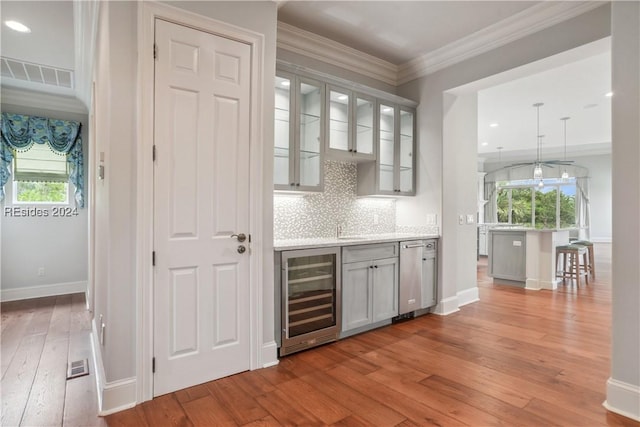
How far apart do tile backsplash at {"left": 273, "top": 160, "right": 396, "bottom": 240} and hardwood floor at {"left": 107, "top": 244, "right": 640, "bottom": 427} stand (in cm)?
118

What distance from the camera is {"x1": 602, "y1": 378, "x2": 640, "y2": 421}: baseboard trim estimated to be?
2.08m

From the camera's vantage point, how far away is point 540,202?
1129 cm

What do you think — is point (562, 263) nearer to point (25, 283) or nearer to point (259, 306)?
point (259, 306)

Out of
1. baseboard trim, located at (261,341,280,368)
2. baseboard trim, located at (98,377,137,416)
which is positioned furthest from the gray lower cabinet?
baseboard trim, located at (98,377,137,416)

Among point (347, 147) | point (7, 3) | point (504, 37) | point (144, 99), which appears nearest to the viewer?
point (144, 99)

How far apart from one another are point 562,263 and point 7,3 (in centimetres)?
854

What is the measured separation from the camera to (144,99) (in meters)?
2.24

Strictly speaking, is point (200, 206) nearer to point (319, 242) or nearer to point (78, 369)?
point (319, 242)

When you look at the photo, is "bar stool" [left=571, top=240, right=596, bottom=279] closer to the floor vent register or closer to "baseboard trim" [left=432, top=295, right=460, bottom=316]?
"baseboard trim" [left=432, top=295, right=460, bottom=316]

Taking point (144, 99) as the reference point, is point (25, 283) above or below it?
below

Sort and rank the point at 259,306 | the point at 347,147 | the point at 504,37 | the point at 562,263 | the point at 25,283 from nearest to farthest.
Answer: the point at 259,306 < the point at 504,37 < the point at 347,147 < the point at 25,283 < the point at 562,263

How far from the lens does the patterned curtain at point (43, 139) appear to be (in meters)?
4.74

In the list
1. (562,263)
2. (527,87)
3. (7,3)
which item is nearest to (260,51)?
(7,3)

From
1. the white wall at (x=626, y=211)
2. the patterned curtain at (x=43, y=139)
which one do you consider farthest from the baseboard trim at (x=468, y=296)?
the patterned curtain at (x=43, y=139)
